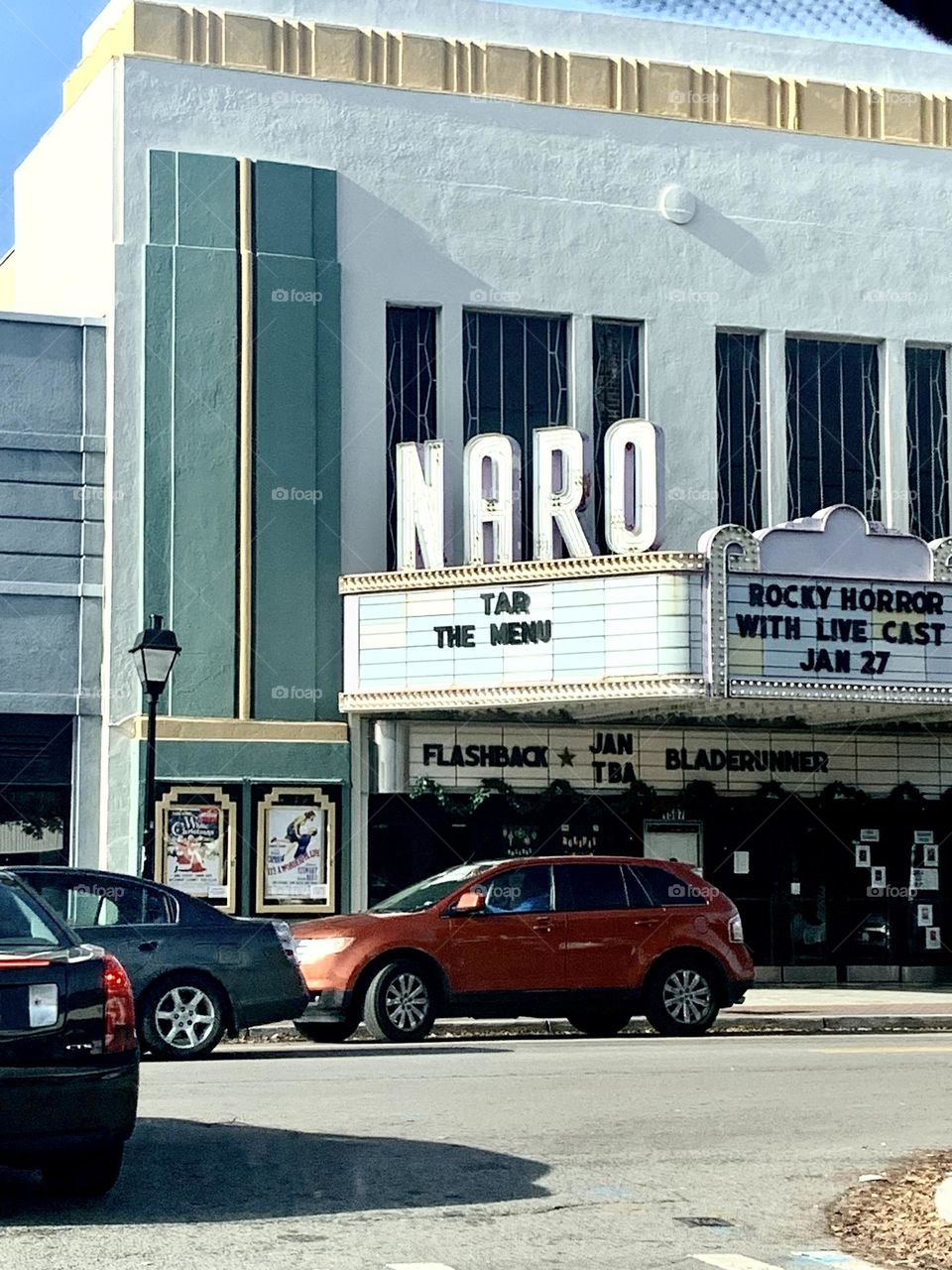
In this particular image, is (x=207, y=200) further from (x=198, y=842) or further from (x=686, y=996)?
(x=686, y=996)

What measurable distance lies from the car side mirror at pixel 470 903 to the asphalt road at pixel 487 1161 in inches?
107

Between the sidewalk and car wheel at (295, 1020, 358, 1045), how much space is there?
37 cm

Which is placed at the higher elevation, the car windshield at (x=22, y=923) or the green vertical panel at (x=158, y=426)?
the green vertical panel at (x=158, y=426)

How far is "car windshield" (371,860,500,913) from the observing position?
18922 millimetres

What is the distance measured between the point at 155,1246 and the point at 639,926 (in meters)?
11.9

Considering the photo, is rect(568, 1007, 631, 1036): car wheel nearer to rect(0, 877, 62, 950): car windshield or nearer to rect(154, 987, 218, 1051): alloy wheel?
rect(154, 987, 218, 1051): alloy wheel

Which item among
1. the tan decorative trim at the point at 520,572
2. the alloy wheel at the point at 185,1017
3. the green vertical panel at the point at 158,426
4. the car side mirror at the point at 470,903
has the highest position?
the green vertical panel at the point at 158,426

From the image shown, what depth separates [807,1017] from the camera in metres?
21.3

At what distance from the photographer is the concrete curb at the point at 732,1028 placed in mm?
19938

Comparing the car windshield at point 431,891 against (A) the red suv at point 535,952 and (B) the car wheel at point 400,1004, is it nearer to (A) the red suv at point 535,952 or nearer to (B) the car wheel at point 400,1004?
(A) the red suv at point 535,952

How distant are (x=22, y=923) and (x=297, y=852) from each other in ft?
51.9

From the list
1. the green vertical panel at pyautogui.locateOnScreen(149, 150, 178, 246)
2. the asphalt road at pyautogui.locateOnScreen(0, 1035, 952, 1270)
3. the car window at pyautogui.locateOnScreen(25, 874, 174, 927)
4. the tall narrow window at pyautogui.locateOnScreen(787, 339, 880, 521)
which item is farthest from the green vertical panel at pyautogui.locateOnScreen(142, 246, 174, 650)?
the asphalt road at pyautogui.locateOnScreen(0, 1035, 952, 1270)

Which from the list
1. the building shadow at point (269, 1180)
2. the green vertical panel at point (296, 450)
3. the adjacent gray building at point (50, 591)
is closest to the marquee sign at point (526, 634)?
the green vertical panel at point (296, 450)

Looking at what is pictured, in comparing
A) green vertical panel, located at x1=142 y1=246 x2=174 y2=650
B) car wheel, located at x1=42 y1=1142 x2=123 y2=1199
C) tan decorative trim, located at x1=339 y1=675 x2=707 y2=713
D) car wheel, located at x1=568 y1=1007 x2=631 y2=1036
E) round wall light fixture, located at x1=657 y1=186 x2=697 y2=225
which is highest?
round wall light fixture, located at x1=657 y1=186 x2=697 y2=225
